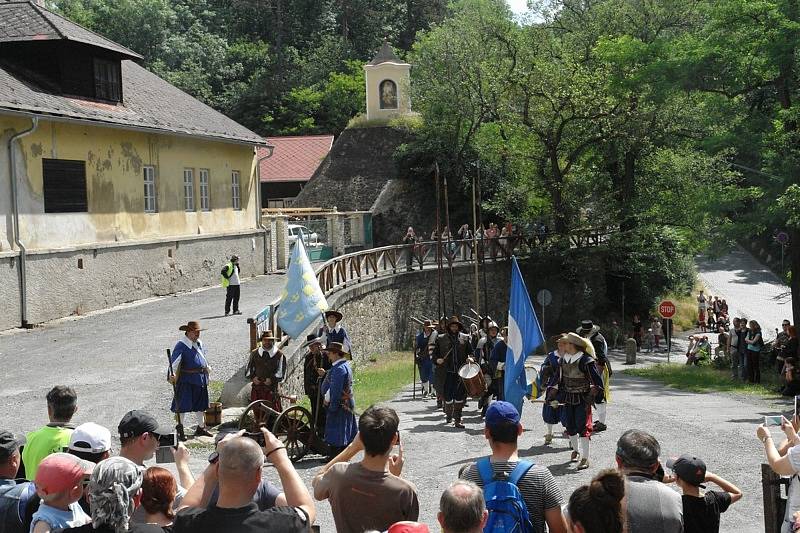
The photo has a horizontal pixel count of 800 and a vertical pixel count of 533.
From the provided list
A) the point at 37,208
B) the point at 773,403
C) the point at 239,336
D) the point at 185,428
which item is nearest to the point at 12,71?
the point at 37,208

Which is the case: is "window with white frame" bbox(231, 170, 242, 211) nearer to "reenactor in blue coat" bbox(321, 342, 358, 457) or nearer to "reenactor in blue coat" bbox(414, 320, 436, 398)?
"reenactor in blue coat" bbox(414, 320, 436, 398)

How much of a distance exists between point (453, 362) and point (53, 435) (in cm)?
989

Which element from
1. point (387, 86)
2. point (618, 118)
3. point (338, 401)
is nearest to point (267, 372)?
point (338, 401)

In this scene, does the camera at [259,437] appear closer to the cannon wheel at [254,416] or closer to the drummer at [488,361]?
the cannon wheel at [254,416]

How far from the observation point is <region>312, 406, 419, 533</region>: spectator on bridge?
5184 millimetres

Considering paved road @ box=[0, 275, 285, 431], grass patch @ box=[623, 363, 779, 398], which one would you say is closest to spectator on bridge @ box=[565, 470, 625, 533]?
paved road @ box=[0, 275, 285, 431]

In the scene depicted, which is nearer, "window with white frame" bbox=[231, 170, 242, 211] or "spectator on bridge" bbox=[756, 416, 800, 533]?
"spectator on bridge" bbox=[756, 416, 800, 533]

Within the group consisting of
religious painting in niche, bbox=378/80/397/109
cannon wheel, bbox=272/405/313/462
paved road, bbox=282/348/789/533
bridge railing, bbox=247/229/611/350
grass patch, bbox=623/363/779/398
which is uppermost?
religious painting in niche, bbox=378/80/397/109

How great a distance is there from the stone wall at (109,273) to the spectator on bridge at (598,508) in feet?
63.9

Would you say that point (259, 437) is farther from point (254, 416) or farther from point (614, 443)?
point (614, 443)

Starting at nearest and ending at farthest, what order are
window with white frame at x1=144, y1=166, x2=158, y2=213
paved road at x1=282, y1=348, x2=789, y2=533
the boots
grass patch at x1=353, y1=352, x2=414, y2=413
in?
paved road at x1=282, y1=348, x2=789, y2=533, the boots, grass patch at x1=353, y1=352, x2=414, y2=413, window with white frame at x1=144, y1=166, x2=158, y2=213

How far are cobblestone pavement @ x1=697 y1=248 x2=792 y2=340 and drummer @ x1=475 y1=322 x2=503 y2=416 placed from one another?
78.5 feet

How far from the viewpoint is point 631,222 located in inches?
1539

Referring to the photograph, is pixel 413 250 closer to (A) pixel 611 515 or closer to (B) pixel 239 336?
(B) pixel 239 336
